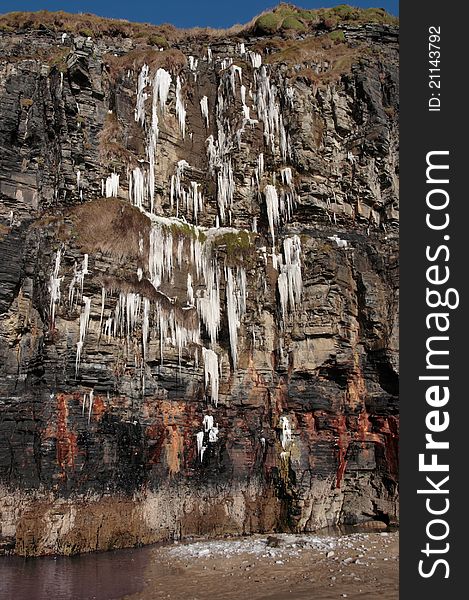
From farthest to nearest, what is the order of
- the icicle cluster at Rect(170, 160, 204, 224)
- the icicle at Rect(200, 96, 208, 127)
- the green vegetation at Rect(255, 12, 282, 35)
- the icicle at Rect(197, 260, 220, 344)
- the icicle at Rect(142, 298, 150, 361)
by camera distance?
the green vegetation at Rect(255, 12, 282, 35) < the icicle at Rect(200, 96, 208, 127) < the icicle cluster at Rect(170, 160, 204, 224) < the icicle at Rect(197, 260, 220, 344) < the icicle at Rect(142, 298, 150, 361)

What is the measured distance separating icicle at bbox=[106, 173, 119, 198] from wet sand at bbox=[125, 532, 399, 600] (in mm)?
13680

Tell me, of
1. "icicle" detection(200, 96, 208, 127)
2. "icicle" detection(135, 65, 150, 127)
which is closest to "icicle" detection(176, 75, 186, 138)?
"icicle" detection(200, 96, 208, 127)

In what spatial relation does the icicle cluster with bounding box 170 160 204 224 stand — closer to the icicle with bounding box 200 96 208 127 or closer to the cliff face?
the cliff face

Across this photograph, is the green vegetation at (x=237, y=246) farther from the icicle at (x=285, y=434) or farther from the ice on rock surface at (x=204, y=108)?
the icicle at (x=285, y=434)

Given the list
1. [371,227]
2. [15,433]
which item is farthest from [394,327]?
[15,433]

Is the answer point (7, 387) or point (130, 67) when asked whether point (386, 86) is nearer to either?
point (130, 67)

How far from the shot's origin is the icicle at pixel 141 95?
2569cm

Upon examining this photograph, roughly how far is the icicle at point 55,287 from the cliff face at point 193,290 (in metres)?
0.07

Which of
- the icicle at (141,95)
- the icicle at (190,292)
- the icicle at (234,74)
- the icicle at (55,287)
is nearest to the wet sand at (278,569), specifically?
the icicle at (55,287)

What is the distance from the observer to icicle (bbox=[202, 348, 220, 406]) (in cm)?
2188

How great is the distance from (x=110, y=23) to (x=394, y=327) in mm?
21793

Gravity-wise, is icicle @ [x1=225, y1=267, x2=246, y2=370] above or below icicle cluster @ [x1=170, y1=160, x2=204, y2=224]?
below

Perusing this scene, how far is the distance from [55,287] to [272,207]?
9.99 metres

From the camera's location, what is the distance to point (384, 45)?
2978cm
